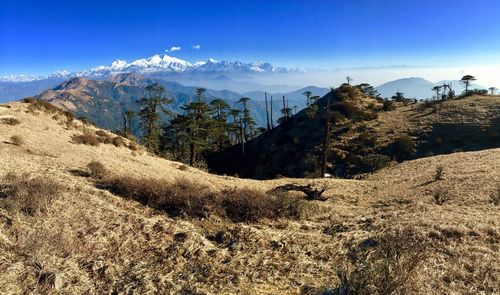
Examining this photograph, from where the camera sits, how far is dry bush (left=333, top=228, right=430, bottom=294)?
6113 mm

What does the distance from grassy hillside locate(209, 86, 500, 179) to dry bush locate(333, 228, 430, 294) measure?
28915 millimetres

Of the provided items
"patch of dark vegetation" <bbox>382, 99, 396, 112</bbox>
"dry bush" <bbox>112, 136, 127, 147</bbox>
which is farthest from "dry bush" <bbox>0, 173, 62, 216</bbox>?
Answer: "patch of dark vegetation" <bbox>382, 99, 396, 112</bbox>

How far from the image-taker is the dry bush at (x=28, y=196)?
10.2 meters

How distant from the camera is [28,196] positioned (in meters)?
10.7

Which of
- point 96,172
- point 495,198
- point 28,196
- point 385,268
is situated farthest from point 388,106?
point 28,196

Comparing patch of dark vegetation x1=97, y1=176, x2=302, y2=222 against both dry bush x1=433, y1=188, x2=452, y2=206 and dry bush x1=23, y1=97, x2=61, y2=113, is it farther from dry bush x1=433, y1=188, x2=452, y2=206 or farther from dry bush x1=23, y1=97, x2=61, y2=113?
dry bush x1=23, y1=97, x2=61, y2=113

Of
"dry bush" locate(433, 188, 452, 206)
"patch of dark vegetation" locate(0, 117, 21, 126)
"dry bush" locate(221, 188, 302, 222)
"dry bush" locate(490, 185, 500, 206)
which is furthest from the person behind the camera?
"patch of dark vegetation" locate(0, 117, 21, 126)

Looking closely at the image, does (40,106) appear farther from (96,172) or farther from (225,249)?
(225,249)

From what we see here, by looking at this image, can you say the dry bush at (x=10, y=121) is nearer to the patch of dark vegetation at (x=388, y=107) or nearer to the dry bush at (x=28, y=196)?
the dry bush at (x=28, y=196)

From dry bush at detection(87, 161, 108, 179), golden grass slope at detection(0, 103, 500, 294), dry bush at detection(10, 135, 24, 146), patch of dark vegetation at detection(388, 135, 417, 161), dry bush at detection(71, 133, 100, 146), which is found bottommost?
patch of dark vegetation at detection(388, 135, 417, 161)

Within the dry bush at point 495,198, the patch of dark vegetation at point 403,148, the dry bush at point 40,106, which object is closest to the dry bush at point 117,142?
the dry bush at point 40,106

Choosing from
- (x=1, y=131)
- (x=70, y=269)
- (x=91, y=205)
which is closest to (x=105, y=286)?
(x=70, y=269)

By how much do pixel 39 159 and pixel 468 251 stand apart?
1926cm

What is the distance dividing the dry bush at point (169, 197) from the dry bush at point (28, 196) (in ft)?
7.74
